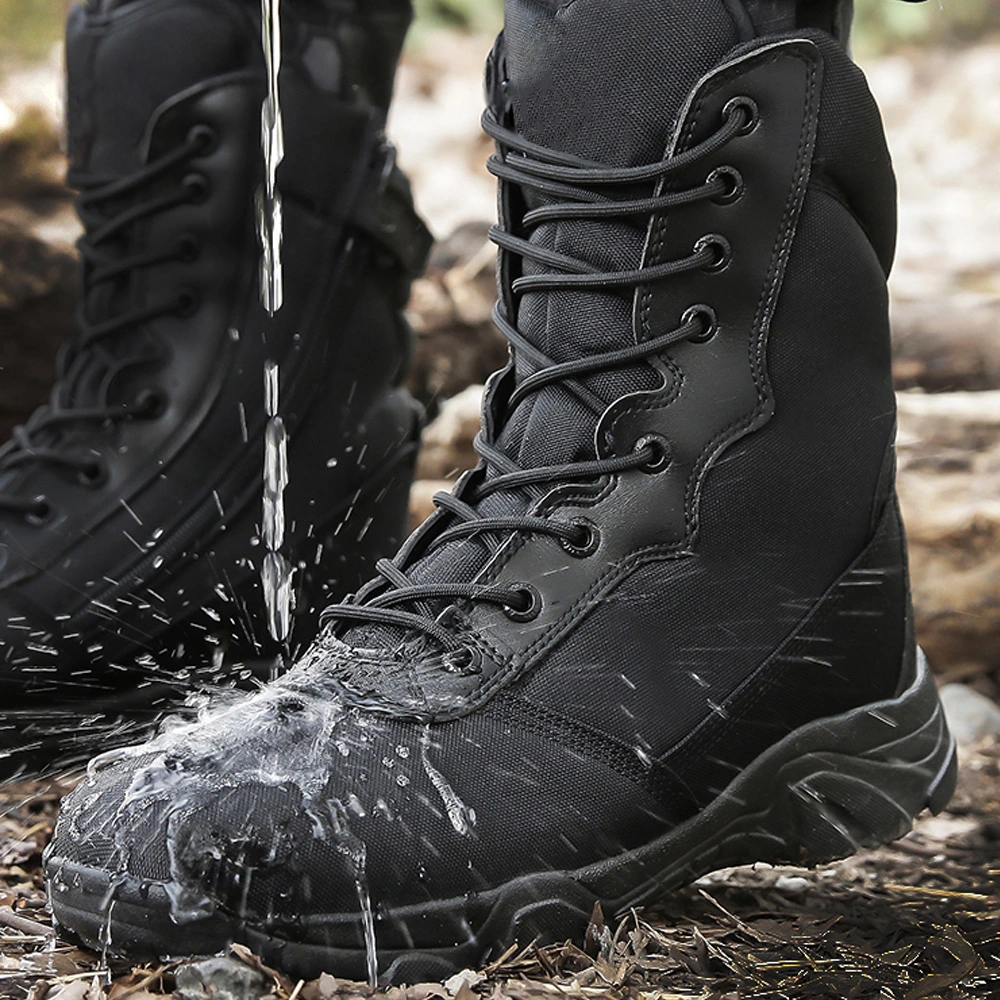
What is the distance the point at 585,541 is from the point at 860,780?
471 millimetres

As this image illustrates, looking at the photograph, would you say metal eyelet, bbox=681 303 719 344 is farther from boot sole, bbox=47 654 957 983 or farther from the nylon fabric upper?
boot sole, bbox=47 654 957 983

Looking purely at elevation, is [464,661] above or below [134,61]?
below

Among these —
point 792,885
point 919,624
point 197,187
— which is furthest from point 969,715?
point 197,187

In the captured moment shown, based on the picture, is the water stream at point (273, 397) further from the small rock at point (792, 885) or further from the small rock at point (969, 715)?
the small rock at point (969, 715)

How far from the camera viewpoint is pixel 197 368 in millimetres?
1975

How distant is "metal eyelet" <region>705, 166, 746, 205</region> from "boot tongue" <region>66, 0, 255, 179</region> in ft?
3.19

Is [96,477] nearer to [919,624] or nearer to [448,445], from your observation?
[448,445]

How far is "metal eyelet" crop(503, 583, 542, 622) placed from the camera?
1332 mm

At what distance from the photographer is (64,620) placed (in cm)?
185

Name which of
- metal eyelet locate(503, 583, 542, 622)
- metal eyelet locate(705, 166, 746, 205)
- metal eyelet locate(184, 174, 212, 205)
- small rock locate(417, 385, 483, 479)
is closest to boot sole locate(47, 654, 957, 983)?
metal eyelet locate(503, 583, 542, 622)

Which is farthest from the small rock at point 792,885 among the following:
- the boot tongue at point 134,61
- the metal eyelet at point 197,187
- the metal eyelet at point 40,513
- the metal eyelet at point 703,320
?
the boot tongue at point 134,61

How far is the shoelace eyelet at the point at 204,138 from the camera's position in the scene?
198 centimetres

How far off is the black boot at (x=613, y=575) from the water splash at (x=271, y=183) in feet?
1.77

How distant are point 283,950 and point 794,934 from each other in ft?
1.91
